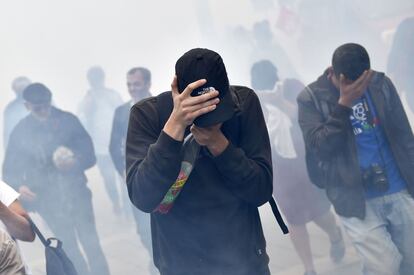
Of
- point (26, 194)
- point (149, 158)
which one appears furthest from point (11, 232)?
point (26, 194)

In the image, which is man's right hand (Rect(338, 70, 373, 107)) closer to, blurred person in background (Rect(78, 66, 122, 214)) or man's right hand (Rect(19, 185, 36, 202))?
man's right hand (Rect(19, 185, 36, 202))

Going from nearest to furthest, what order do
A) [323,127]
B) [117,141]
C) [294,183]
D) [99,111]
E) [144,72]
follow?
[323,127], [294,183], [117,141], [144,72], [99,111]

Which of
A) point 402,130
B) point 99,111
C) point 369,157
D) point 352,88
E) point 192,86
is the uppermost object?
point 192,86

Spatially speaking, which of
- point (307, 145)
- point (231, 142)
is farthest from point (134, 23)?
point (231, 142)

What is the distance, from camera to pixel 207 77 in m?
2.13

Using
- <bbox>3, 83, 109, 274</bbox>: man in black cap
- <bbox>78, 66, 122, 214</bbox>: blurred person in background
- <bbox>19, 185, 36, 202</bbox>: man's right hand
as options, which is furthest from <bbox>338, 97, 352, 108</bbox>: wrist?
<bbox>78, 66, 122, 214</bbox>: blurred person in background

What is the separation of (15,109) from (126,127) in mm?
1178

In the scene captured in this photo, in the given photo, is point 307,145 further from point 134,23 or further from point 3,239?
point 134,23

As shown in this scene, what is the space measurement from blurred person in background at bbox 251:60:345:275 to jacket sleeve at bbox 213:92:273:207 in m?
2.67

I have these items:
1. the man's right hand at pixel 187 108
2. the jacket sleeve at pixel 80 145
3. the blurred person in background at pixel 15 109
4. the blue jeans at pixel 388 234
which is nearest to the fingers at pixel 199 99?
the man's right hand at pixel 187 108

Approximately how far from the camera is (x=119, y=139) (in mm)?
5637

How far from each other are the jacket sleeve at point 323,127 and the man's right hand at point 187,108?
1544 millimetres

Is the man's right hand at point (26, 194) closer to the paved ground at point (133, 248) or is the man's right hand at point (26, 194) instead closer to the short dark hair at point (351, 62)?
the paved ground at point (133, 248)

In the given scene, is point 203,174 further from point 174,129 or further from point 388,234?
point 388,234
